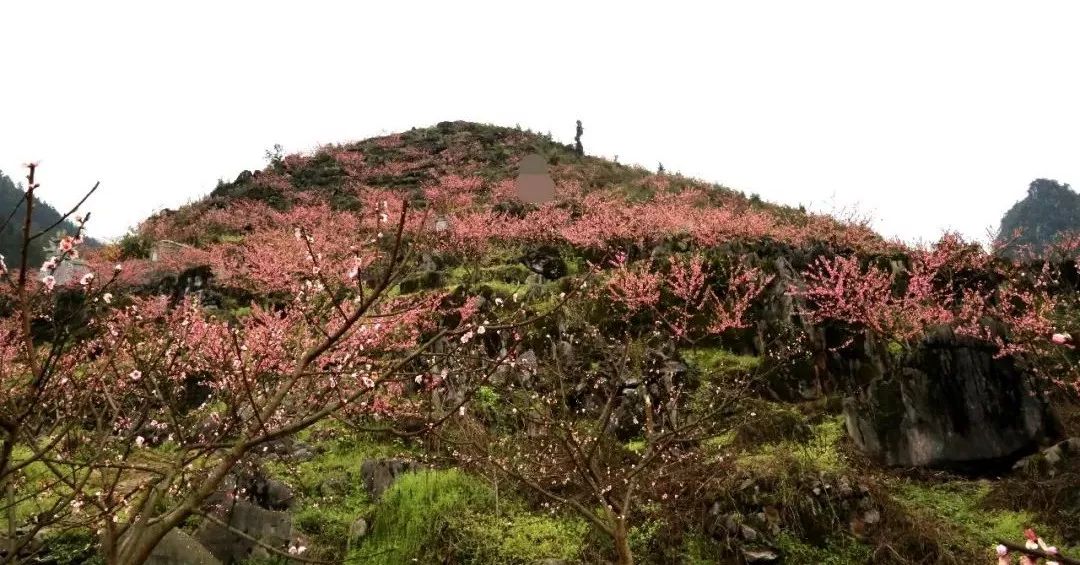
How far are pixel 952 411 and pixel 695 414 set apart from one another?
3.93 m

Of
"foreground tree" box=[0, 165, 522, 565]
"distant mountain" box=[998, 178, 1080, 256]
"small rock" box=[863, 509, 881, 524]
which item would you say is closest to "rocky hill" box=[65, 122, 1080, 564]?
"small rock" box=[863, 509, 881, 524]

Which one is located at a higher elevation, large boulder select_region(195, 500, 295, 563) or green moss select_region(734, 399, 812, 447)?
green moss select_region(734, 399, 812, 447)

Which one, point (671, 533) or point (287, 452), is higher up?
point (671, 533)

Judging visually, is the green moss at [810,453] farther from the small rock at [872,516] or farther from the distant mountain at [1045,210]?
the distant mountain at [1045,210]

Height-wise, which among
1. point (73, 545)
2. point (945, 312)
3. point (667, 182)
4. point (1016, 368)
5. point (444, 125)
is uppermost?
point (444, 125)

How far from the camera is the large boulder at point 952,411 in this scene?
9031 millimetres

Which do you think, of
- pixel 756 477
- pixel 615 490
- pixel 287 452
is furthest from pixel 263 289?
pixel 756 477

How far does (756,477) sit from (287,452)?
853cm

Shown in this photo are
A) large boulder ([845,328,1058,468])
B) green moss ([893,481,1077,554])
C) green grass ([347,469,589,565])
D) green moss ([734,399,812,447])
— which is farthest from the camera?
green moss ([734,399,812,447])

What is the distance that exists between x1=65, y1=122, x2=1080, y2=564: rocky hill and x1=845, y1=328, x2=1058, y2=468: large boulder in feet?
0.10

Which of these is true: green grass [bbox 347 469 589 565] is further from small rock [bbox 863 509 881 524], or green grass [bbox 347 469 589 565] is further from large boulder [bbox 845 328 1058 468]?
large boulder [bbox 845 328 1058 468]

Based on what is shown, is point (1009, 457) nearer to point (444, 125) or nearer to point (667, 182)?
point (667, 182)

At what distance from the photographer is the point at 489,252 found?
20031 millimetres

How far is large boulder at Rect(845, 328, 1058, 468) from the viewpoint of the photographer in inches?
356
